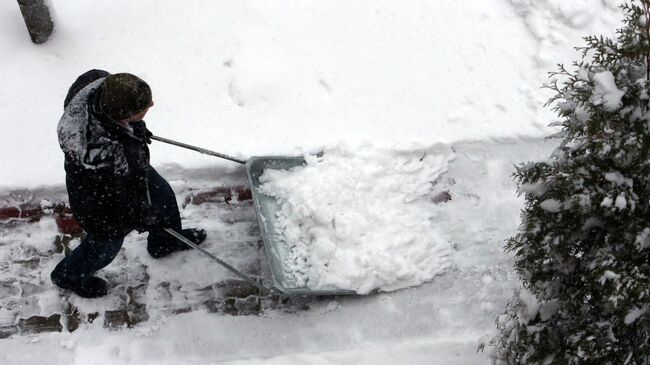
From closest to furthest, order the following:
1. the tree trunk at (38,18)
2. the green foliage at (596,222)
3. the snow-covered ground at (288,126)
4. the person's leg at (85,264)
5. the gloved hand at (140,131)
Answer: the green foliage at (596,222)
the gloved hand at (140,131)
the person's leg at (85,264)
the snow-covered ground at (288,126)
the tree trunk at (38,18)

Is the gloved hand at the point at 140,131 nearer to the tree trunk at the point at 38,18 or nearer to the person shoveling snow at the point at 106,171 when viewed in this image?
the person shoveling snow at the point at 106,171

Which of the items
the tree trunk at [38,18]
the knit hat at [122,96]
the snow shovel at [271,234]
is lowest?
the snow shovel at [271,234]

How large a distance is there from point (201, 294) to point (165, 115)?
1420 mm

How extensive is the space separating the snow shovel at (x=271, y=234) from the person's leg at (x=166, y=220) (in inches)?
6.7

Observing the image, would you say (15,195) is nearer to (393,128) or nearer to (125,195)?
(125,195)

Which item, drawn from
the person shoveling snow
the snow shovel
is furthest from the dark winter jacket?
the snow shovel

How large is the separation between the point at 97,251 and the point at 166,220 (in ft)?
1.49

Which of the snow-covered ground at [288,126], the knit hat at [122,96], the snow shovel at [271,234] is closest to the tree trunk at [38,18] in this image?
the snow-covered ground at [288,126]

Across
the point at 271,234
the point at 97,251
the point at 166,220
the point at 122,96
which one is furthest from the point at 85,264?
the point at 122,96

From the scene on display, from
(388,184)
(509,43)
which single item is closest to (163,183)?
(388,184)

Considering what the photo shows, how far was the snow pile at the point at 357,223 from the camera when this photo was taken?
14.5 feet

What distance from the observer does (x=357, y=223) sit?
4.54 metres

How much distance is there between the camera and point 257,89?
520cm

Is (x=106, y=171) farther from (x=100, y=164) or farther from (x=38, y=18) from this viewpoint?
(x=38, y=18)
